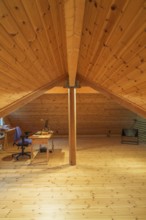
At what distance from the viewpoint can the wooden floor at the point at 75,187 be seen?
260cm

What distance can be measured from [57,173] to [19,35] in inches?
136

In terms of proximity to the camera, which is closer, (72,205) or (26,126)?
(72,205)

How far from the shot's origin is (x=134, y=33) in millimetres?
1034

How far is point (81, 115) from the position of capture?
679 centimetres

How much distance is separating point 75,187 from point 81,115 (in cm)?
368

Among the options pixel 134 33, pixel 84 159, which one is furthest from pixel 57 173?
pixel 134 33

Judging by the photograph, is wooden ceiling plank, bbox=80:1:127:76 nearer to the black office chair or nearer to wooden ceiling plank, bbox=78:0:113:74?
wooden ceiling plank, bbox=78:0:113:74

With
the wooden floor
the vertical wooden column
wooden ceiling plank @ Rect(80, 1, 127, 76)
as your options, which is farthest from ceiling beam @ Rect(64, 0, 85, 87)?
the vertical wooden column

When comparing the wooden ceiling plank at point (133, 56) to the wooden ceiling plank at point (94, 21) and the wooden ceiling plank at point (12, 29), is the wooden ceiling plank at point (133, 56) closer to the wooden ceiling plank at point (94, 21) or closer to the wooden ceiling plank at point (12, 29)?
the wooden ceiling plank at point (94, 21)

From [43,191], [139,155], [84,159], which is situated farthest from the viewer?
[139,155]

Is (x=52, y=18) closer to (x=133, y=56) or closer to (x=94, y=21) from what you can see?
(x=94, y=21)

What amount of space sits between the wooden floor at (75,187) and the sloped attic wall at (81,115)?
1.76 m

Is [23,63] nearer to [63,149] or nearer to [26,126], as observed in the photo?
[63,149]

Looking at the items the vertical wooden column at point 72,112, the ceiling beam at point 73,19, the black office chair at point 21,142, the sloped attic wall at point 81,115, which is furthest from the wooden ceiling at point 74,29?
the sloped attic wall at point 81,115
